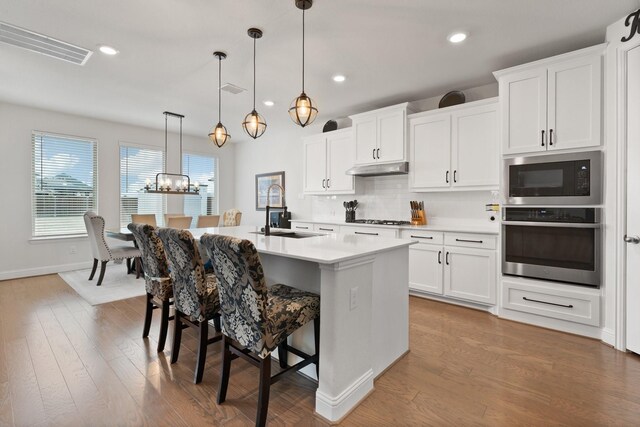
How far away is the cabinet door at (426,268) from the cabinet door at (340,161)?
1.51m

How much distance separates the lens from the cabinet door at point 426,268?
3.64 meters

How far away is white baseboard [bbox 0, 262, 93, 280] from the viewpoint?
4711 mm

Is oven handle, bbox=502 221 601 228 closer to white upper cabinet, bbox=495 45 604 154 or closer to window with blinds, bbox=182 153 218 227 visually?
white upper cabinet, bbox=495 45 604 154

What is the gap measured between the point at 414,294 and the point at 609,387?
213 cm

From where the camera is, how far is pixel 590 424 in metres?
1.66

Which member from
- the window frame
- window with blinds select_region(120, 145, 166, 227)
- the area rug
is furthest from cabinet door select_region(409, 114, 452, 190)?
the window frame

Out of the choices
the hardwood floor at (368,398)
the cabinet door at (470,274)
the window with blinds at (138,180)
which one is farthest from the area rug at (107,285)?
the cabinet door at (470,274)

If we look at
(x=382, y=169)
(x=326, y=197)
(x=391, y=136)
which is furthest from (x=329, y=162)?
(x=391, y=136)

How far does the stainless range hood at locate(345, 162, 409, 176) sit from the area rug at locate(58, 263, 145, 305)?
3438 millimetres

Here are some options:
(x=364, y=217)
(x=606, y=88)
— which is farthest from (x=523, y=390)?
(x=364, y=217)

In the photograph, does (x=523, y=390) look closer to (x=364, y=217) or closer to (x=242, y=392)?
(x=242, y=392)

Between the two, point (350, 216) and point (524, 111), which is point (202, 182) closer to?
point (350, 216)

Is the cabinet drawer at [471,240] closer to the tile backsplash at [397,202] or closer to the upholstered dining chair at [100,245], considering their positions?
the tile backsplash at [397,202]

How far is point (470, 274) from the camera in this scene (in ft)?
11.2
